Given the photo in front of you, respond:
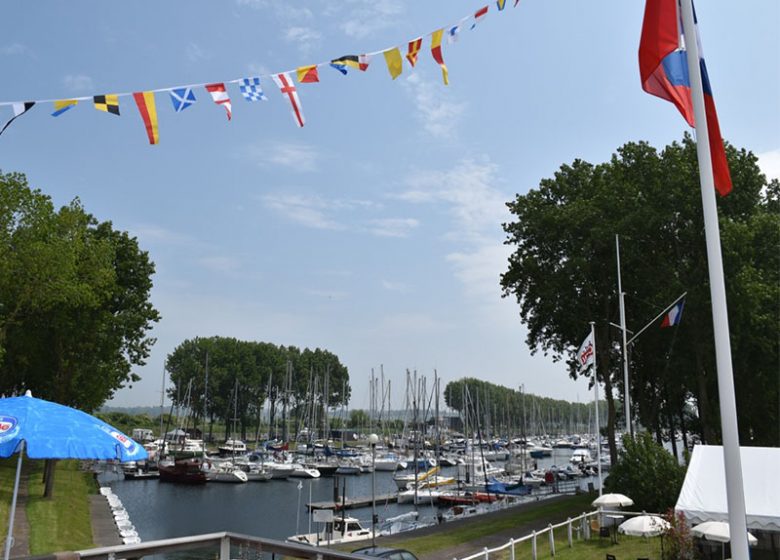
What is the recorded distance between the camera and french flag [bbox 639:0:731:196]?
7496 mm

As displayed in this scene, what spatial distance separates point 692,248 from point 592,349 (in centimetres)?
1219

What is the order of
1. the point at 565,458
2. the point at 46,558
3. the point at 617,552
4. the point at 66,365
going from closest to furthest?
the point at 46,558 < the point at 617,552 < the point at 66,365 < the point at 565,458

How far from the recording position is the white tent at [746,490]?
1642cm

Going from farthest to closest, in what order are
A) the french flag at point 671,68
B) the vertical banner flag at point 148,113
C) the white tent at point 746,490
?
the white tent at point 746,490
the vertical banner flag at point 148,113
the french flag at point 671,68

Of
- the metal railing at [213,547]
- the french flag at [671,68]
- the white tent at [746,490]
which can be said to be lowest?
the white tent at [746,490]

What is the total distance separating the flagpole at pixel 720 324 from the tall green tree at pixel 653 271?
2526 centimetres

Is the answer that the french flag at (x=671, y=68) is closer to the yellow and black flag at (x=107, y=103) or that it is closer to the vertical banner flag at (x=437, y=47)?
the vertical banner flag at (x=437, y=47)

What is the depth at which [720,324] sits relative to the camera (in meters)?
6.77

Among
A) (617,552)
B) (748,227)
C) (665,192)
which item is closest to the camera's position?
(617,552)

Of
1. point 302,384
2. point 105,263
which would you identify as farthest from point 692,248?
point 302,384

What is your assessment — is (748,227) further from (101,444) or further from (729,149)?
(101,444)

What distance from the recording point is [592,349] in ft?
84.4

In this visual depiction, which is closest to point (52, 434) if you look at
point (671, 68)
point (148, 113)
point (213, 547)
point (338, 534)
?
point (213, 547)

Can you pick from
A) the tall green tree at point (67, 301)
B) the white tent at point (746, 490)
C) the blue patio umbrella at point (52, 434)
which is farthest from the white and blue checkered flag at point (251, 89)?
the tall green tree at point (67, 301)
